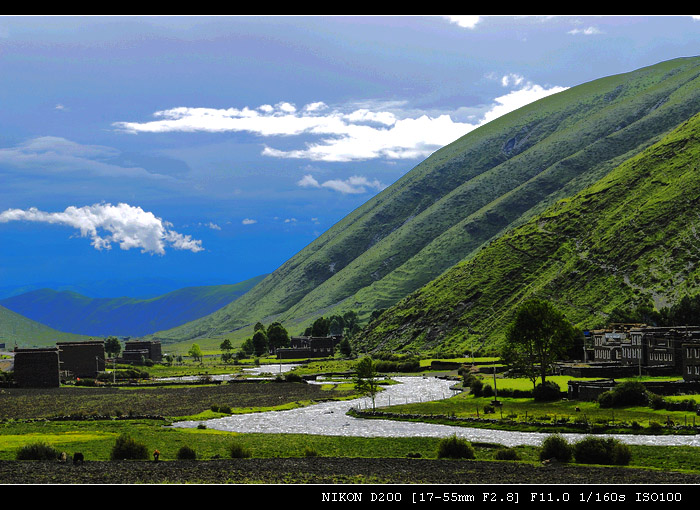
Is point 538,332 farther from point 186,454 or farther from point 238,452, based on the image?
point 186,454

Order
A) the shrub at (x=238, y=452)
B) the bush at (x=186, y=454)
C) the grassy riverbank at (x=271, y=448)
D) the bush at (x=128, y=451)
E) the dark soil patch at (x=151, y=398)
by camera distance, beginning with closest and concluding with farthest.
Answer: the grassy riverbank at (x=271, y=448) → the bush at (x=186, y=454) → the bush at (x=128, y=451) → the shrub at (x=238, y=452) → the dark soil patch at (x=151, y=398)

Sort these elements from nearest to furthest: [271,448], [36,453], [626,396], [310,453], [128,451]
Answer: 1. [36,453]
2. [128,451]
3. [310,453]
4. [271,448]
5. [626,396]

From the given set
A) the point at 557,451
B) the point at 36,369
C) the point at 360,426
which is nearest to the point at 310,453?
the point at 557,451

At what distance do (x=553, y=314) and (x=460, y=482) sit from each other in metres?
65.6

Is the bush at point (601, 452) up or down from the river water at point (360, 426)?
up

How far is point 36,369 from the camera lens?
130 metres

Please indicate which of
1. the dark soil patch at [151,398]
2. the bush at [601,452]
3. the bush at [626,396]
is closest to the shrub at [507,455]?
the bush at [601,452]

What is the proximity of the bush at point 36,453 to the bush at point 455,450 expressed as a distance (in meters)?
27.0

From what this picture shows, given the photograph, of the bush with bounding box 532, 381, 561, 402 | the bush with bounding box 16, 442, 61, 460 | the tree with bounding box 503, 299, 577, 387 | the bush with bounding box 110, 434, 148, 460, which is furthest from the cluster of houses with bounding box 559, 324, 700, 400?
the bush with bounding box 16, 442, 61, 460

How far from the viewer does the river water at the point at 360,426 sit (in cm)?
6137

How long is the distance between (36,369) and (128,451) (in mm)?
88396

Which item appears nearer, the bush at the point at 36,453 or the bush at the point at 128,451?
the bush at the point at 36,453

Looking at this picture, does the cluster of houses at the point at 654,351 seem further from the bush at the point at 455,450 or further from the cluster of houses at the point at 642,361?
the bush at the point at 455,450
